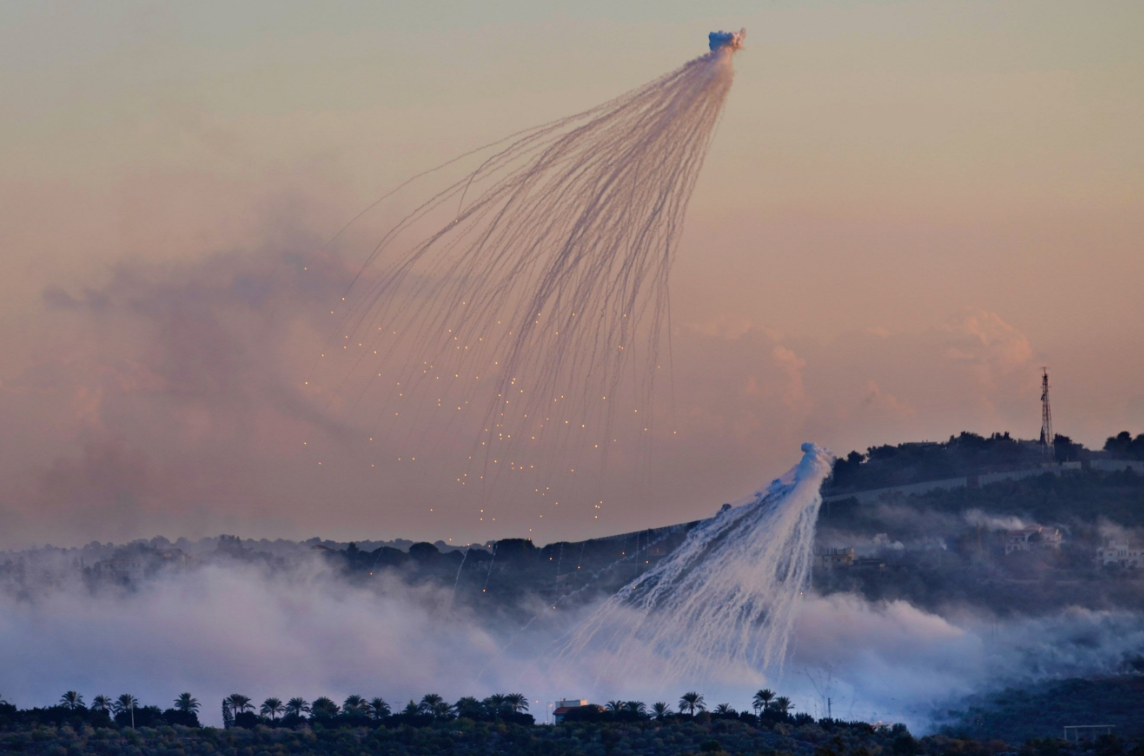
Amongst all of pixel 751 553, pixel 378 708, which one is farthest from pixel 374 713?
pixel 751 553

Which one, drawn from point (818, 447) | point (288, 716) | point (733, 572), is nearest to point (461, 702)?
point (288, 716)

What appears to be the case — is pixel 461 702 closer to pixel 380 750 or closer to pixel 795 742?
pixel 380 750

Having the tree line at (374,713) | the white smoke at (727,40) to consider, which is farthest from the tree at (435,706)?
the white smoke at (727,40)

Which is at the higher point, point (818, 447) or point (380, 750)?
point (818, 447)

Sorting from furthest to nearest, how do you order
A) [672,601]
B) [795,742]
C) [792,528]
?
1. [795,742]
2. [672,601]
3. [792,528]

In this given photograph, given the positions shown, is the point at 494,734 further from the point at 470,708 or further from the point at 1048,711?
the point at 1048,711

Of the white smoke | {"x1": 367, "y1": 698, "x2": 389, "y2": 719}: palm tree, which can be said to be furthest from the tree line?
the white smoke
